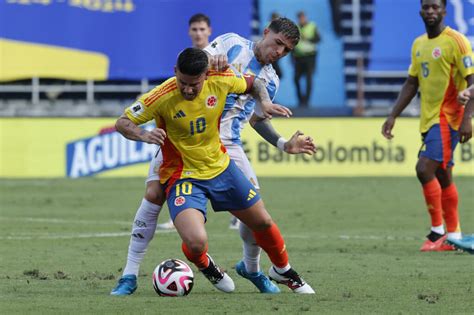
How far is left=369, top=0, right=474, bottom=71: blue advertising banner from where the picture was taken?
25641 mm

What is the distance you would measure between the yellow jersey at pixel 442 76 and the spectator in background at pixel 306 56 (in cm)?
1334

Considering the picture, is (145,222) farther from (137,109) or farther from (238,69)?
(238,69)

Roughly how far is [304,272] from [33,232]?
4.59 metres

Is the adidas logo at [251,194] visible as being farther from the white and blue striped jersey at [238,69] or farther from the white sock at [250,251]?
the white and blue striped jersey at [238,69]

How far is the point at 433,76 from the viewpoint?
1181cm

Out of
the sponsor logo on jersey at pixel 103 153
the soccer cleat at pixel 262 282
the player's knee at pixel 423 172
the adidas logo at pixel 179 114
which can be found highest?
the adidas logo at pixel 179 114

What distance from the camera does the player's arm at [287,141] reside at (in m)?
8.26

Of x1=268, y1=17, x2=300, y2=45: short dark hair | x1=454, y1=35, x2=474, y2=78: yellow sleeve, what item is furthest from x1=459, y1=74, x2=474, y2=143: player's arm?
x1=268, y1=17, x2=300, y2=45: short dark hair

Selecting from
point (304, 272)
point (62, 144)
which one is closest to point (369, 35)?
point (62, 144)

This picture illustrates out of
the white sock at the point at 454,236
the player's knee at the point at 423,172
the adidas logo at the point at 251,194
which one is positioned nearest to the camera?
the adidas logo at the point at 251,194

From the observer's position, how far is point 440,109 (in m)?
11.8

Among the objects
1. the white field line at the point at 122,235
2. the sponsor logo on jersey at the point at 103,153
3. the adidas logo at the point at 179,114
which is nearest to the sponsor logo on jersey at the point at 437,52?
the white field line at the point at 122,235

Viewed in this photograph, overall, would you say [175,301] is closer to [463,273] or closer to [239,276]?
[239,276]

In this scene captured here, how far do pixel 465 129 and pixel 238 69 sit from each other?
11.2 ft
